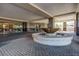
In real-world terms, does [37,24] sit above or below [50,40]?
above

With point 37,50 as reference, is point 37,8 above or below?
above

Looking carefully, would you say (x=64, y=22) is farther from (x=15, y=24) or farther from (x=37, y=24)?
(x=15, y=24)

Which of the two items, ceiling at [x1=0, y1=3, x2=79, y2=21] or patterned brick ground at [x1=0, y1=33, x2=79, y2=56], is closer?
patterned brick ground at [x1=0, y1=33, x2=79, y2=56]

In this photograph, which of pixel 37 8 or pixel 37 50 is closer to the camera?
pixel 37 50

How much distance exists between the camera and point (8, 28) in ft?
57.6

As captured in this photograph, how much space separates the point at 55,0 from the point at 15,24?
16.1 m

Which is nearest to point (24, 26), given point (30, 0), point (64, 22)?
point (64, 22)

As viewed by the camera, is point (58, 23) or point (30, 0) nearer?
point (30, 0)

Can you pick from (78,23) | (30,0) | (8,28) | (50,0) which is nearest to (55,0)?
(50,0)

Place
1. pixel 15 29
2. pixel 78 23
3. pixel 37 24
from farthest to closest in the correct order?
pixel 37 24 < pixel 15 29 < pixel 78 23

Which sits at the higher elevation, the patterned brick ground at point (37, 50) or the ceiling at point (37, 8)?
the ceiling at point (37, 8)

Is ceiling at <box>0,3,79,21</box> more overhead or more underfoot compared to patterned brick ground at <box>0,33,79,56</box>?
more overhead

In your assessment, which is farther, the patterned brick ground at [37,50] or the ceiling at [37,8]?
the ceiling at [37,8]

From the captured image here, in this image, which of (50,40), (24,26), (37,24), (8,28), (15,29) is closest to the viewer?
(50,40)
